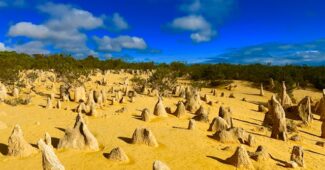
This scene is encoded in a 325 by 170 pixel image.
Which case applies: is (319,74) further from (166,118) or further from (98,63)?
(98,63)

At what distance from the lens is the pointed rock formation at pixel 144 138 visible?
13527 millimetres

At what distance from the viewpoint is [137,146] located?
13523mm

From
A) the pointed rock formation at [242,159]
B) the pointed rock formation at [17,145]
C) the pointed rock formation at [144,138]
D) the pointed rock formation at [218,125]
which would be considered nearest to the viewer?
the pointed rock formation at [242,159]

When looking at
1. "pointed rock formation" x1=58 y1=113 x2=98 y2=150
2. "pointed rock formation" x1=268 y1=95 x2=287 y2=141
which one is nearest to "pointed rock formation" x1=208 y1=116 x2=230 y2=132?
"pointed rock formation" x1=268 y1=95 x2=287 y2=141

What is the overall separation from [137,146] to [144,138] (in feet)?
1.35

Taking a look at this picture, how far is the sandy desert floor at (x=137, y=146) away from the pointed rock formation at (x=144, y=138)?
24cm

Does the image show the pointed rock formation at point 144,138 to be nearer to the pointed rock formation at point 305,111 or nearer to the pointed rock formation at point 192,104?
the pointed rock formation at point 192,104

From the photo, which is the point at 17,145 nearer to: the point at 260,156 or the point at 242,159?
the point at 242,159

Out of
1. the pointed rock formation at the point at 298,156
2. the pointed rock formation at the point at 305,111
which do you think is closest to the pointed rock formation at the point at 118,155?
the pointed rock formation at the point at 298,156

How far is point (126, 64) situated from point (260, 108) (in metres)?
44.1

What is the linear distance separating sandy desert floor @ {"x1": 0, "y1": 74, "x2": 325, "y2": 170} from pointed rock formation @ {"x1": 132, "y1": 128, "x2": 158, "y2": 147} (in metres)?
0.24

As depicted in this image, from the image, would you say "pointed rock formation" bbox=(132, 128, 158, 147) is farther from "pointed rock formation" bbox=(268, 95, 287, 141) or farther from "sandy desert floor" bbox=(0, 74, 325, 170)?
"pointed rock formation" bbox=(268, 95, 287, 141)

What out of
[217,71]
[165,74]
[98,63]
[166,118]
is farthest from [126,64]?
[166,118]

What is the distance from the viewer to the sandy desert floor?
1200 centimetres
